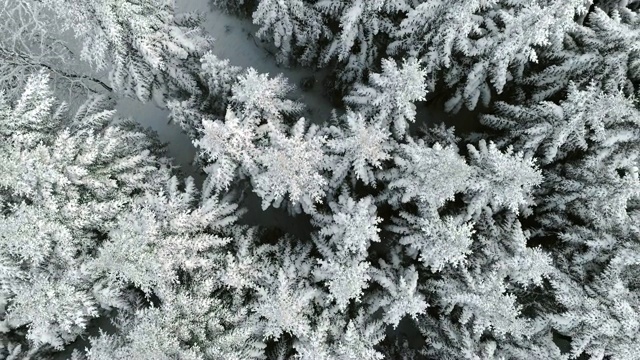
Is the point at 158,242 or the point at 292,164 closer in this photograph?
the point at 292,164

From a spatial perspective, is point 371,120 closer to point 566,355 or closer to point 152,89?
point 152,89

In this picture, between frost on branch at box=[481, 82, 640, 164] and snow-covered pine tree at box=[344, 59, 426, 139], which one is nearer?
snow-covered pine tree at box=[344, 59, 426, 139]

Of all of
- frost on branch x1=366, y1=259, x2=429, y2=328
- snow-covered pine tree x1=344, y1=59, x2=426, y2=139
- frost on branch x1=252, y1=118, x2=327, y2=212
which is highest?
snow-covered pine tree x1=344, y1=59, x2=426, y2=139

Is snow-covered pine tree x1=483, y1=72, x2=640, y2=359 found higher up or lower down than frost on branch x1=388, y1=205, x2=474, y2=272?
higher up

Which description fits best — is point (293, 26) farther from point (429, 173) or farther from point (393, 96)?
point (429, 173)

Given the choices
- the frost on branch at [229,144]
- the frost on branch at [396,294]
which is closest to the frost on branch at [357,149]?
the frost on branch at [229,144]

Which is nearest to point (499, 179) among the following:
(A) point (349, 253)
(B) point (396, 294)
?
(B) point (396, 294)

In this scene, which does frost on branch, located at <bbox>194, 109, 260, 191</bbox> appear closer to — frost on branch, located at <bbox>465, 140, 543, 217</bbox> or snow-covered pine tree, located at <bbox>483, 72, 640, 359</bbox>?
frost on branch, located at <bbox>465, 140, 543, 217</bbox>

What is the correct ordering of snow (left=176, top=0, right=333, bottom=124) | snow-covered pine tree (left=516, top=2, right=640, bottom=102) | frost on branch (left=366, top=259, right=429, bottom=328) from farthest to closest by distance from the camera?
snow (left=176, top=0, right=333, bottom=124)
snow-covered pine tree (left=516, top=2, right=640, bottom=102)
frost on branch (left=366, top=259, right=429, bottom=328)

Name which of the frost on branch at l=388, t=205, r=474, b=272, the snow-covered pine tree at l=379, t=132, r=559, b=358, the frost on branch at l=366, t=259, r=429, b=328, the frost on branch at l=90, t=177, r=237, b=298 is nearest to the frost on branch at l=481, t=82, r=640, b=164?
the snow-covered pine tree at l=379, t=132, r=559, b=358

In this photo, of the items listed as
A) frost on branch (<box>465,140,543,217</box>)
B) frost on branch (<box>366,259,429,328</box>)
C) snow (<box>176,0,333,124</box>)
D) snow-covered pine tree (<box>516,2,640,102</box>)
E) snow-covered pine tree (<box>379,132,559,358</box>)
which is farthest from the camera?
snow (<box>176,0,333,124</box>)
